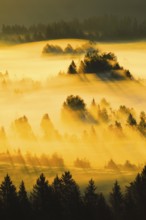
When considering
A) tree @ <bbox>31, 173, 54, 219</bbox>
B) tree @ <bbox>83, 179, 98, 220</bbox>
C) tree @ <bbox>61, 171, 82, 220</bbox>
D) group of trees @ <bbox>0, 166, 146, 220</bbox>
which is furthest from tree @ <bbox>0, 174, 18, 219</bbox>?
tree @ <bbox>83, 179, 98, 220</bbox>

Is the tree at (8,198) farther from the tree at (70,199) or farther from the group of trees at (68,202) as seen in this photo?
the tree at (70,199)

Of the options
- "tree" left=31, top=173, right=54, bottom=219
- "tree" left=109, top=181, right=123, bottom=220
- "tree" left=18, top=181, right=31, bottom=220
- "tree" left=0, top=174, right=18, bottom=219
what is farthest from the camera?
"tree" left=109, top=181, right=123, bottom=220

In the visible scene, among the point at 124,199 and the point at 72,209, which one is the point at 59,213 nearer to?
the point at 72,209

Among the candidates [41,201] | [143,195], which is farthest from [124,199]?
[41,201]

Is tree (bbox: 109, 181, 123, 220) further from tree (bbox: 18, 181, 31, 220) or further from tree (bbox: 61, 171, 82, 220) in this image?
tree (bbox: 18, 181, 31, 220)

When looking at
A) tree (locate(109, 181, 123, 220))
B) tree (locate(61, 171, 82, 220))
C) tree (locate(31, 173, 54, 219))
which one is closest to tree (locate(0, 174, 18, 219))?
tree (locate(31, 173, 54, 219))

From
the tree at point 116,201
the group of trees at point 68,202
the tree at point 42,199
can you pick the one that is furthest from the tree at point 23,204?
the tree at point 116,201

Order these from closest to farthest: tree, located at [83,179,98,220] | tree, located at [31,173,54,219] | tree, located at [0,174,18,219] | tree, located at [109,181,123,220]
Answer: tree, located at [0,174,18,219]
tree, located at [83,179,98,220]
tree, located at [31,173,54,219]
tree, located at [109,181,123,220]

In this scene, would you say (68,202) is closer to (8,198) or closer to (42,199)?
(42,199)

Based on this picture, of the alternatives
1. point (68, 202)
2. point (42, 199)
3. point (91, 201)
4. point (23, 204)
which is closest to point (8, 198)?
point (23, 204)

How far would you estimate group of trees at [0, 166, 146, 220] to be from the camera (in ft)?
589

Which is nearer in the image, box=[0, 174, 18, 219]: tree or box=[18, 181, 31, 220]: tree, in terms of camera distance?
box=[18, 181, 31, 220]: tree

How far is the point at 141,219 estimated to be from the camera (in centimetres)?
17788

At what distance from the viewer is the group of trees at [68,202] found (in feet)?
589
